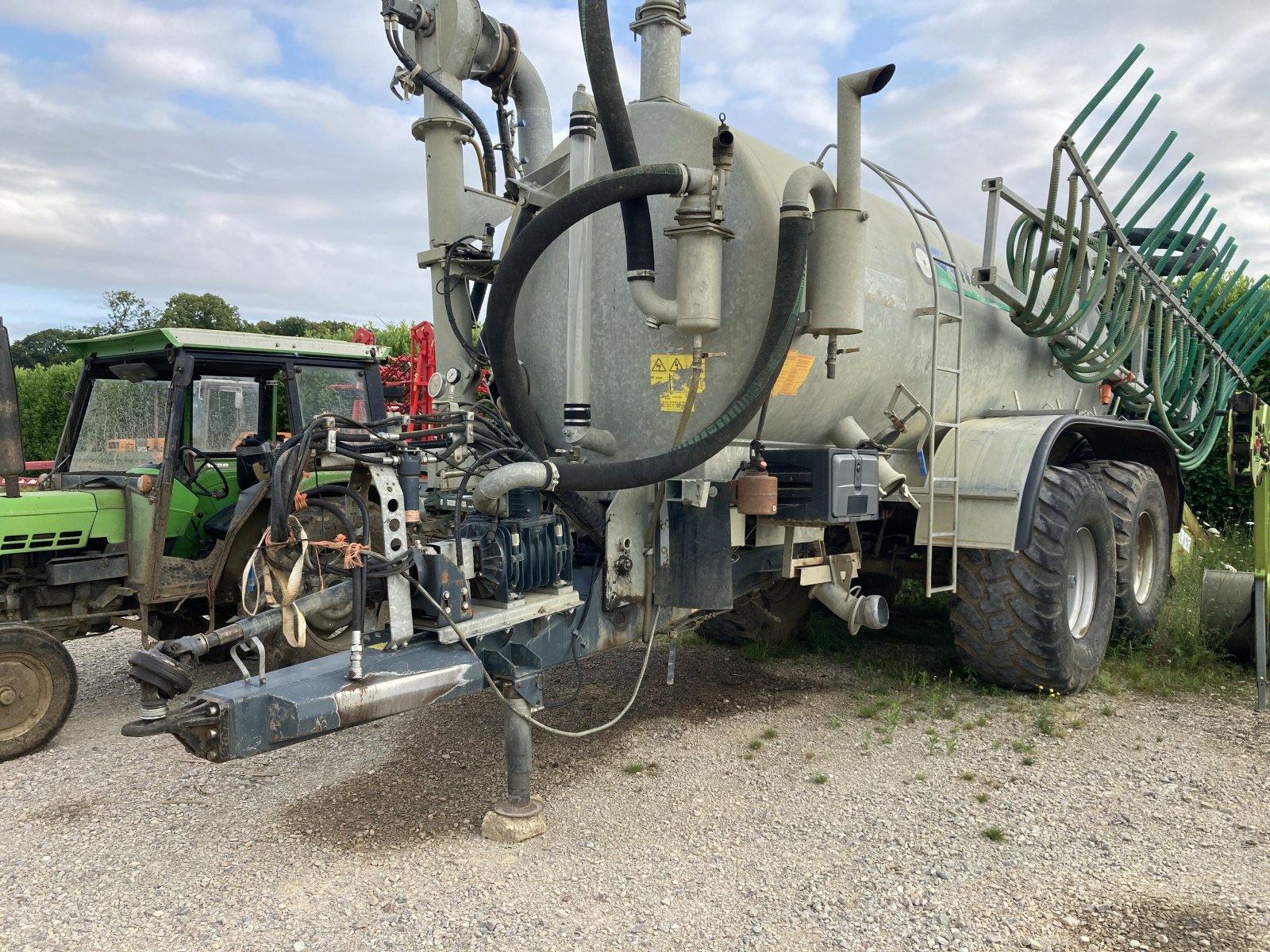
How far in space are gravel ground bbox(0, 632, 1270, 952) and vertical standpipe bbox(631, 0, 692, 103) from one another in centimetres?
279

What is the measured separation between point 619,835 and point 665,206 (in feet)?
7.65

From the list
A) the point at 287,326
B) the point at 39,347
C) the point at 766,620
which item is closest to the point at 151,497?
the point at 766,620

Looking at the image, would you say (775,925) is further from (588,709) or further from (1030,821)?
(588,709)

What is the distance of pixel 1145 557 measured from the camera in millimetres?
6238

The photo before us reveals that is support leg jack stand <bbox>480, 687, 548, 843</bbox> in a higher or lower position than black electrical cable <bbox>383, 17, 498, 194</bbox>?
lower

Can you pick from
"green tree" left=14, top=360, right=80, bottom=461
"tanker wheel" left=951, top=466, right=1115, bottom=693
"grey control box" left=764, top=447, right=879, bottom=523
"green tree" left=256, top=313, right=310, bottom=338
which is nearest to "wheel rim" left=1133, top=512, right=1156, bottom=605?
"tanker wheel" left=951, top=466, right=1115, bottom=693

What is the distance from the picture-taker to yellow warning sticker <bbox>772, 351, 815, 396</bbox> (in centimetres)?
375

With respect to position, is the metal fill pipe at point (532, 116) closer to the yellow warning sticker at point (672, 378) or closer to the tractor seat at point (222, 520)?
the yellow warning sticker at point (672, 378)

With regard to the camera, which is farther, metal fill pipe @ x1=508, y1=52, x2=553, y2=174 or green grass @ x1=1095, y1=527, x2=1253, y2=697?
green grass @ x1=1095, y1=527, x2=1253, y2=697

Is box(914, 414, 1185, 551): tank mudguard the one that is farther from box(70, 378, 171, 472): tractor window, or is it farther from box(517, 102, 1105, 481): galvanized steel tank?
box(70, 378, 171, 472): tractor window

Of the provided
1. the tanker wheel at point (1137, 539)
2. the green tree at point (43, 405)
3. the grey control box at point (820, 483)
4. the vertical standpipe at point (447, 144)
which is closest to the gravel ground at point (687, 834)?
the tanker wheel at point (1137, 539)

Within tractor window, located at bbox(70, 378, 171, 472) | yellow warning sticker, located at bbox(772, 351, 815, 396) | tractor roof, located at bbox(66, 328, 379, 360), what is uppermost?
tractor roof, located at bbox(66, 328, 379, 360)

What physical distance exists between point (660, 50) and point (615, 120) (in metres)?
0.72

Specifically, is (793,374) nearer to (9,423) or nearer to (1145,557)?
(9,423)
